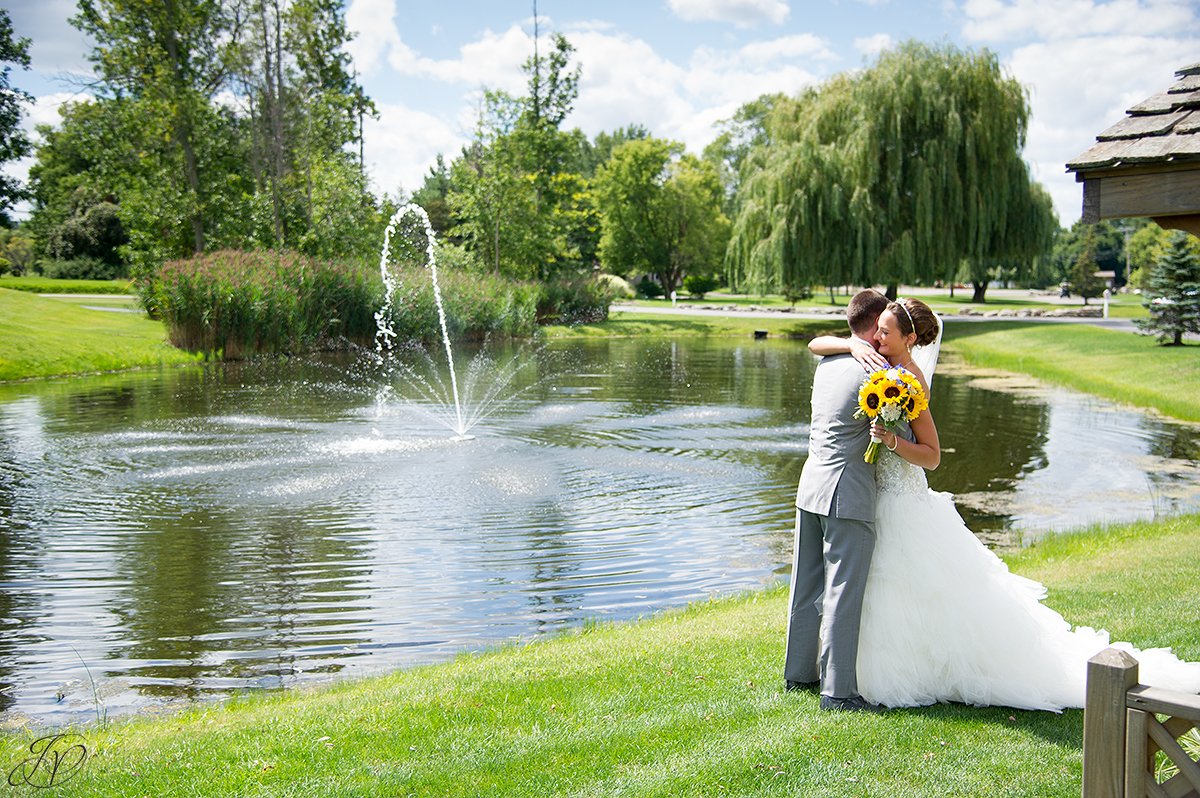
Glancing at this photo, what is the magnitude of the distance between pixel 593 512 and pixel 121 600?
16.7 feet

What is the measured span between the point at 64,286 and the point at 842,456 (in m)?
49.0

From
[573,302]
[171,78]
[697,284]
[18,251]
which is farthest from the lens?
[697,284]

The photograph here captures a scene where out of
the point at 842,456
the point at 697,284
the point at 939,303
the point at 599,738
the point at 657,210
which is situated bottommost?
the point at 599,738

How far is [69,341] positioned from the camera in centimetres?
2653

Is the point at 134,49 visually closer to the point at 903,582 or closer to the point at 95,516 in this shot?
the point at 95,516

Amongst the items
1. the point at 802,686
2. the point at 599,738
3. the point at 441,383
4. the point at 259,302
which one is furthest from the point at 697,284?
the point at 599,738

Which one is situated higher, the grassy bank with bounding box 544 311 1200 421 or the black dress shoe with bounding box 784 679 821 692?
the grassy bank with bounding box 544 311 1200 421

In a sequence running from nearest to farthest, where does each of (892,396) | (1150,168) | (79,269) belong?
(892,396) → (1150,168) → (79,269)

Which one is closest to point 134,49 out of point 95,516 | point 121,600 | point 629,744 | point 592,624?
point 95,516

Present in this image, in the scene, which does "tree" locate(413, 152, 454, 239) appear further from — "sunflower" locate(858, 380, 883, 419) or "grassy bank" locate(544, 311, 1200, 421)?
"sunflower" locate(858, 380, 883, 419)

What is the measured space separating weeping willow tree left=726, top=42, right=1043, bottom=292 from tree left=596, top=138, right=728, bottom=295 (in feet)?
94.5

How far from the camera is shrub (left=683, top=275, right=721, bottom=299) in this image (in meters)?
70.7

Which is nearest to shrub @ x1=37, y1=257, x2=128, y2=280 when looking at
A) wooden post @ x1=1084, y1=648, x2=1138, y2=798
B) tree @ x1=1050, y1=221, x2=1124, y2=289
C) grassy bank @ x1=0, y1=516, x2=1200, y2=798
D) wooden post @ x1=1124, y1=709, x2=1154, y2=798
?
grassy bank @ x1=0, y1=516, x2=1200, y2=798

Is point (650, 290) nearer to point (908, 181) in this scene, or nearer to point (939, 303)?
point (939, 303)
